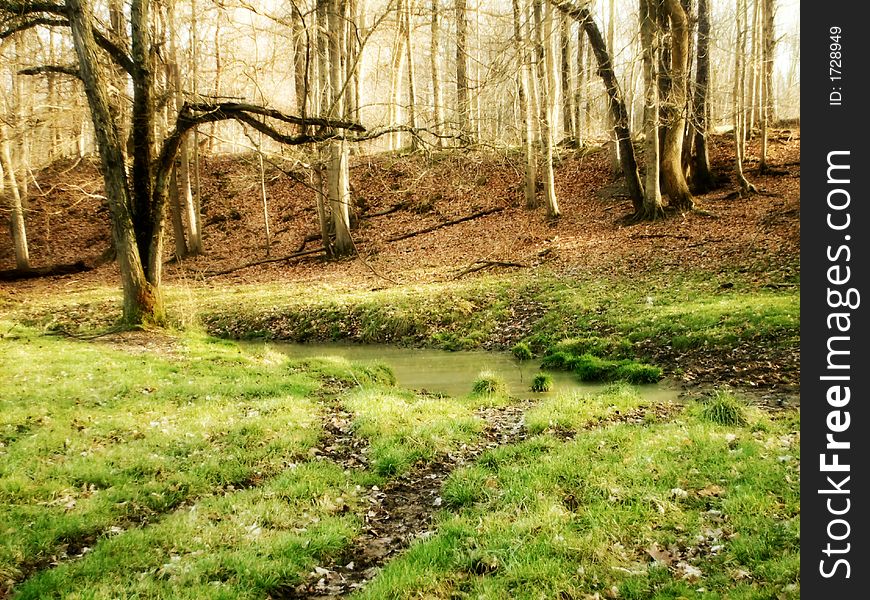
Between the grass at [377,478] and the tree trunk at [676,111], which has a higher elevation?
the tree trunk at [676,111]

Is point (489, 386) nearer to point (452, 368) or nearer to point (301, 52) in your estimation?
point (452, 368)

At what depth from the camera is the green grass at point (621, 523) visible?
5.12m

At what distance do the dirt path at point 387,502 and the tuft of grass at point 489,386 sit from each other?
1020 mm

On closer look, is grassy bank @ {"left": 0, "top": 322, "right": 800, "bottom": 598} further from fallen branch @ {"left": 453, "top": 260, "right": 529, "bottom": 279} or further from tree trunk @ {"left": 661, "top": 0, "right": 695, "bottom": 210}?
tree trunk @ {"left": 661, "top": 0, "right": 695, "bottom": 210}

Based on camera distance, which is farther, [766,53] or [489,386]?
[766,53]

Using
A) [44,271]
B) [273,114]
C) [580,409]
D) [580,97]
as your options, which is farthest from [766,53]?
[44,271]

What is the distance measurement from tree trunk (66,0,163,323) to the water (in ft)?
13.5

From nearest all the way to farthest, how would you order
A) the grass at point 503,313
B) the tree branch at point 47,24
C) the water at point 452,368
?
the water at point 452,368 → the tree branch at point 47,24 → the grass at point 503,313

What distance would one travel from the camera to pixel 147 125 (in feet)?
51.4

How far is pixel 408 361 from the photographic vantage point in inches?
637

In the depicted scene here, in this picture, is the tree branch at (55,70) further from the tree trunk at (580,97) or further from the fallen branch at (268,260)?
the tree trunk at (580,97)

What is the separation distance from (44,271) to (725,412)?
33.5m

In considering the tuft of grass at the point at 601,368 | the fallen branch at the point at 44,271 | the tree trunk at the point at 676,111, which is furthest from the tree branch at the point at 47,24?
the fallen branch at the point at 44,271

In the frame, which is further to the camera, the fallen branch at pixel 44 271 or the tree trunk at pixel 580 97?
the tree trunk at pixel 580 97
